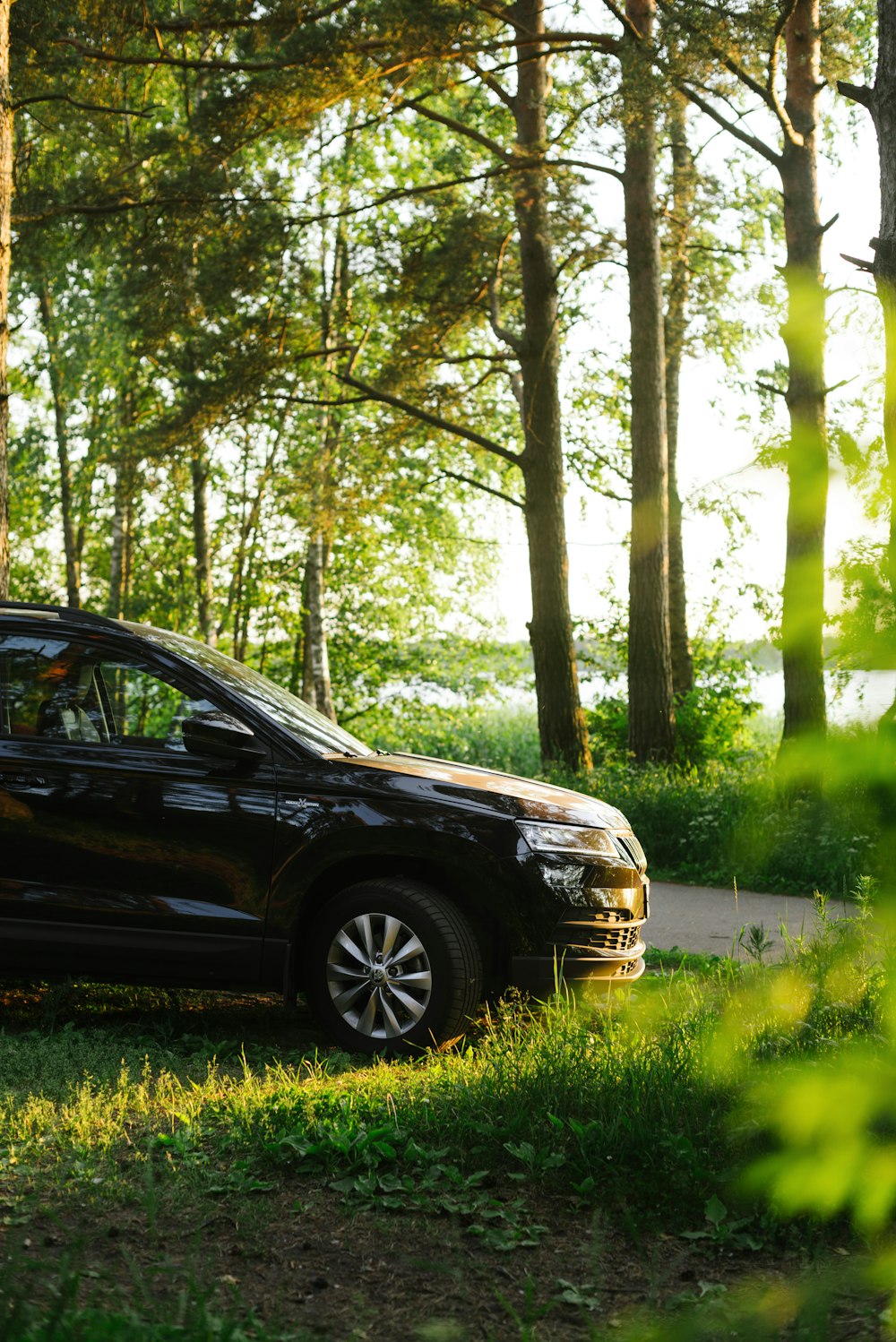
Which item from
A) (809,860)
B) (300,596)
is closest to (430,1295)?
(809,860)

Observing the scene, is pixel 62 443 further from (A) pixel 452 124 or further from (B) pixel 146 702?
(B) pixel 146 702

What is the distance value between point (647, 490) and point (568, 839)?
10305mm

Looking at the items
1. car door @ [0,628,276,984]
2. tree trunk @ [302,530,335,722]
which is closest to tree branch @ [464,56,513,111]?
tree trunk @ [302,530,335,722]

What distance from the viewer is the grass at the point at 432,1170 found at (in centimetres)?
335

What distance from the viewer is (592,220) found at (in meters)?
15.9

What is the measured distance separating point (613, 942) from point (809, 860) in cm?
471

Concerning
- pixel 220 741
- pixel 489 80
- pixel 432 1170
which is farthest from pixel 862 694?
pixel 489 80

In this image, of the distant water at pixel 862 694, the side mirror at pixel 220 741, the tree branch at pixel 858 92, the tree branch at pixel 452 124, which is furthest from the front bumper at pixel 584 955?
the tree branch at pixel 452 124

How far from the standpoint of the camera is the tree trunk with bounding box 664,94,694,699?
18.7 m

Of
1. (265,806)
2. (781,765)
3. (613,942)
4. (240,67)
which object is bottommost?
(613,942)

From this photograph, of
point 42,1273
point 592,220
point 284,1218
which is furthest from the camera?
point 592,220

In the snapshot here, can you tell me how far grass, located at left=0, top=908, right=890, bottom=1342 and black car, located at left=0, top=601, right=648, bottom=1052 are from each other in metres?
0.37

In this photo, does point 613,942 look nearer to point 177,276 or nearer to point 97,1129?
point 97,1129

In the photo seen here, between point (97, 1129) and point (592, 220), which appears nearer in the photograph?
point (97, 1129)
